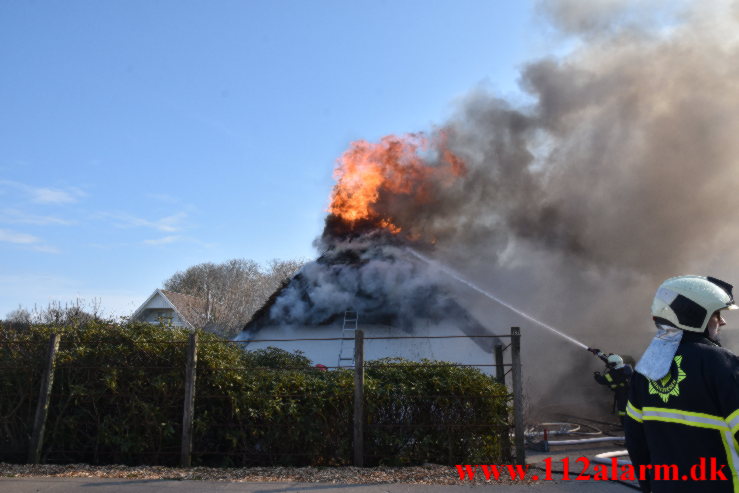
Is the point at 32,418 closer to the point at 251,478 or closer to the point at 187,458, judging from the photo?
the point at 187,458

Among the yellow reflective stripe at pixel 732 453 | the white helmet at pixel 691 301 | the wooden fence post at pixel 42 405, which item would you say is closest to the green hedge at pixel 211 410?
the wooden fence post at pixel 42 405

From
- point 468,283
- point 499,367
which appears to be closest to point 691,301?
point 499,367

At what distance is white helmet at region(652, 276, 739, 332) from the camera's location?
2770 millimetres

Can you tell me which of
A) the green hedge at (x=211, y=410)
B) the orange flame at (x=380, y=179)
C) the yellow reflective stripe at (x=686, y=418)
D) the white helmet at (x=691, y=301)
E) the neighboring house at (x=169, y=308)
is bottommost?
the green hedge at (x=211, y=410)

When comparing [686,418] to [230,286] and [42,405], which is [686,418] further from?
[230,286]

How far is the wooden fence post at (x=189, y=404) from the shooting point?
699 cm

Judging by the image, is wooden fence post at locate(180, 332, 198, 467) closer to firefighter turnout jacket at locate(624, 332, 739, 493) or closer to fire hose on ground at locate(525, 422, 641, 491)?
fire hose on ground at locate(525, 422, 641, 491)

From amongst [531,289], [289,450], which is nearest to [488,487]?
[289,450]

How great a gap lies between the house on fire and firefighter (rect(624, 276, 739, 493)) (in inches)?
410

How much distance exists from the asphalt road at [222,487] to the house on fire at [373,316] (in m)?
6.79

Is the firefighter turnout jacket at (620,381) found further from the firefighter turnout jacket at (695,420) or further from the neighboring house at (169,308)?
the neighboring house at (169,308)

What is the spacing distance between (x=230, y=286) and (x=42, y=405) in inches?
1364

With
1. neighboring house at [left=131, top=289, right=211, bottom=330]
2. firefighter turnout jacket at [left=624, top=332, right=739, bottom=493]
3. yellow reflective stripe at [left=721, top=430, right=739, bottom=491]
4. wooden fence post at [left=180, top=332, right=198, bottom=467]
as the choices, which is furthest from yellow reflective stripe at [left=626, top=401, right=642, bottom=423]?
neighboring house at [left=131, top=289, right=211, bottom=330]

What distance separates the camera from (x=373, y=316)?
45.6 ft
